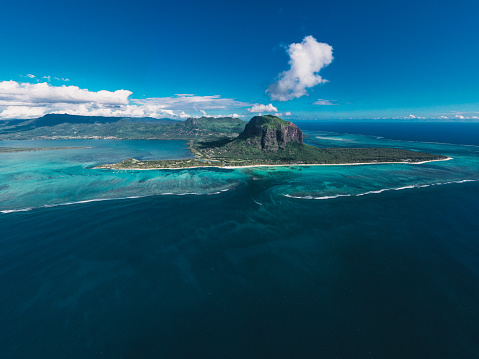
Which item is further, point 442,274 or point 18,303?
point 442,274

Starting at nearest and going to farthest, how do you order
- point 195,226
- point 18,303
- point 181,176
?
point 18,303
point 195,226
point 181,176

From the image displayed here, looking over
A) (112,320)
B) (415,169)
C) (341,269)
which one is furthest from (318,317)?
(415,169)

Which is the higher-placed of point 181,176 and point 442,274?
point 181,176

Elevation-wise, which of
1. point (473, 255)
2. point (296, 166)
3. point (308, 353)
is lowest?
point (308, 353)

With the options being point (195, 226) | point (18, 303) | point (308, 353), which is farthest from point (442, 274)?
point (18, 303)

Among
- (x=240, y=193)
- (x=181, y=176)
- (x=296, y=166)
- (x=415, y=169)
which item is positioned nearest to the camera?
(x=240, y=193)

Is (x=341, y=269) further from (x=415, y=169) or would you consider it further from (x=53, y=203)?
(x=415, y=169)
